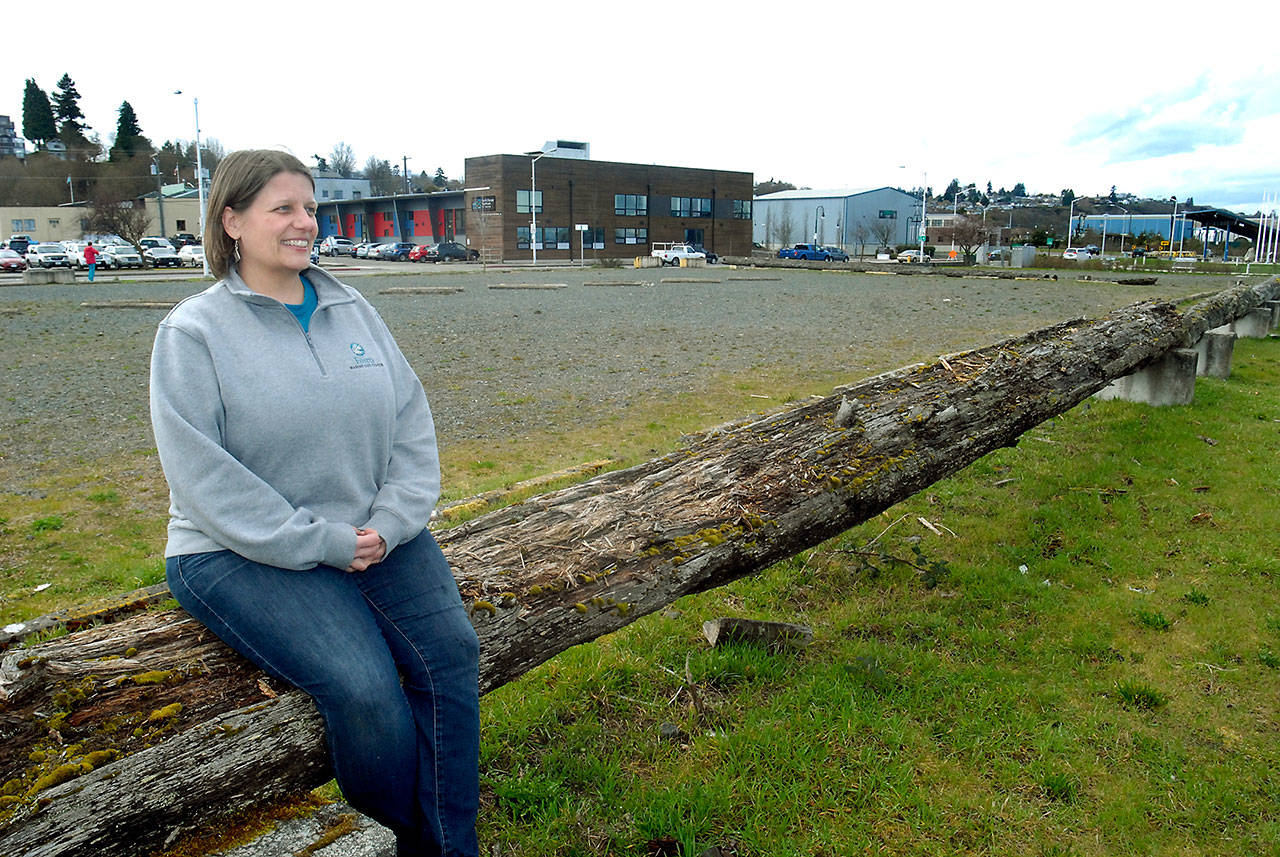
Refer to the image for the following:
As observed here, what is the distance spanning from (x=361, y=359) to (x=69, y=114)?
412ft

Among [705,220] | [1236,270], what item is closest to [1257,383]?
[1236,270]

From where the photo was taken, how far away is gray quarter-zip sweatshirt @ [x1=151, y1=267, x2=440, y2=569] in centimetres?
211

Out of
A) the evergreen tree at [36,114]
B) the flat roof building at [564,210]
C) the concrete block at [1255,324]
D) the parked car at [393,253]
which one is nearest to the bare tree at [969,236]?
the flat roof building at [564,210]

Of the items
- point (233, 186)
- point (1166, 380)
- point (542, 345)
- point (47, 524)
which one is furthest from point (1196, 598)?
point (542, 345)

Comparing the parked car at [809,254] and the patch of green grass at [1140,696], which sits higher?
the parked car at [809,254]

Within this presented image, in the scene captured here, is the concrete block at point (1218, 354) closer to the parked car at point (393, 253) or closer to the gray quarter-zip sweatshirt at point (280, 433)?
the gray quarter-zip sweatshirt at point (280, 433)

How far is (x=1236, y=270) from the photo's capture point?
48.3 meters

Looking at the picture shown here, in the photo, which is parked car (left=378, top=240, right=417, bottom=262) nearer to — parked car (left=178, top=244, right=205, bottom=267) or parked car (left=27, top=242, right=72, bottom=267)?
parked car (left=178, top=244, right=205, bottom=267)

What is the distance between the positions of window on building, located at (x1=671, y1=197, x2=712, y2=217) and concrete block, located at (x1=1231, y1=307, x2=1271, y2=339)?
197 ft

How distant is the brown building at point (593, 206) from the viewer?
6219cm

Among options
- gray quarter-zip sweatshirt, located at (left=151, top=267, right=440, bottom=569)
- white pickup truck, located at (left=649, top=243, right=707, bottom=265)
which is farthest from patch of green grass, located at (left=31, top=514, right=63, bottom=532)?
white pickup truck, located at (left=649, top=243, right=707, bottom=265)

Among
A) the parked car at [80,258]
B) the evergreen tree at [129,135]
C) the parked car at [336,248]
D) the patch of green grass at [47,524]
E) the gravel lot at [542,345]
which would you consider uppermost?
the evergreen tree at [129,135]

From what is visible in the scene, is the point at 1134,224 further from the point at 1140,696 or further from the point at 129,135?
the point at 1140,696

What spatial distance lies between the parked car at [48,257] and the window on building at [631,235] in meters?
38.0
